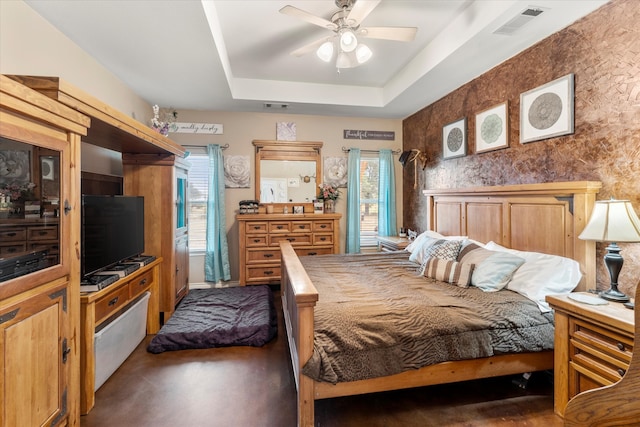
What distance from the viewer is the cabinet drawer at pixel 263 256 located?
4.01 metres

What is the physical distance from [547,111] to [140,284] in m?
3.69

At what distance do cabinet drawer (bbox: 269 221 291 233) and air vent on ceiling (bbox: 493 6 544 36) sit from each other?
118 inches

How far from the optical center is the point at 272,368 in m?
2.32

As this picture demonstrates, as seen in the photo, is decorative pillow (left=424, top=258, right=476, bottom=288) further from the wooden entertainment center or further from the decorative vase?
the wooden entertainment center

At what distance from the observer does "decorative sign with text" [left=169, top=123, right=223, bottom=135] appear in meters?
4.29

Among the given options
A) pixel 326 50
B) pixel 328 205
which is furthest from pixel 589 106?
pixel 328 205

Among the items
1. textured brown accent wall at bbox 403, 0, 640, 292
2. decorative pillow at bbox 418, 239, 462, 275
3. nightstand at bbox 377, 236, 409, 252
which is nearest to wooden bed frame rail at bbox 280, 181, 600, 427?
textured brown accent wall at bbox 403, 0, 640, 292

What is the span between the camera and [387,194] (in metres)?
4.77

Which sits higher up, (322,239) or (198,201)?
(198,201)

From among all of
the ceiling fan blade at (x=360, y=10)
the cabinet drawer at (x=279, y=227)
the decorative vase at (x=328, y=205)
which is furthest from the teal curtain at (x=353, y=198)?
the ceiling fan blade at (x=360, y=10)

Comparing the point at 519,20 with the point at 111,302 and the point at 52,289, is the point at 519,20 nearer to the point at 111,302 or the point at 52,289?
the point at 52,289

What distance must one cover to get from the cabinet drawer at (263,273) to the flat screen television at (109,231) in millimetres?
1444

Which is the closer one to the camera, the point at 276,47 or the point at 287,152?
the point at 276,47

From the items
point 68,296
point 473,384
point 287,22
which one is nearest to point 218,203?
point 287,22
